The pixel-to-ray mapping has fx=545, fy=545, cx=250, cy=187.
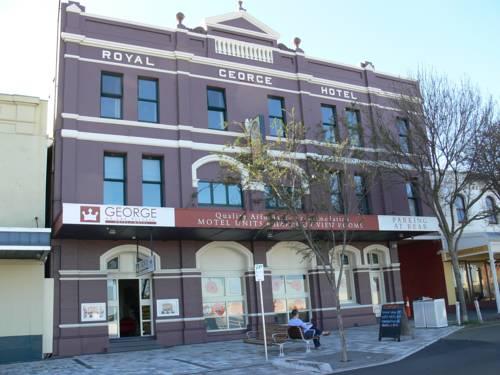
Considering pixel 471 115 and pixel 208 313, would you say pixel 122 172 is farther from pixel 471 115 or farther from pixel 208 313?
pixel 471 115

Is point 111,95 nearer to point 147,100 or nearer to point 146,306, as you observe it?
point 147,100

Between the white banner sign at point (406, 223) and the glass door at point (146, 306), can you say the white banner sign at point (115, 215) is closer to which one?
the glass door at point (146, 306)

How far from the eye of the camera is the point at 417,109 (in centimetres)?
2164

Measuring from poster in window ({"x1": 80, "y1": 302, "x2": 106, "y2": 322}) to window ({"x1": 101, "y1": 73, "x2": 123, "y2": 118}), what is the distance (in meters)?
6.83

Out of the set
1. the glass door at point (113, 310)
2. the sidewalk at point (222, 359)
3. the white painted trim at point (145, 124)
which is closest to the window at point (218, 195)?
the white painted trim at point (145, 124)

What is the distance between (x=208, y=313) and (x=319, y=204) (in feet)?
23.5

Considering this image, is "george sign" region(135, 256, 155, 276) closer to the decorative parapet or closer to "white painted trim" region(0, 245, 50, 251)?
"white painted trim" region(0, 245, 50, 251)

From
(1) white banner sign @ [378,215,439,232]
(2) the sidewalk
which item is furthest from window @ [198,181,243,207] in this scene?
(1) white banner sign @ [378,215,439,232]

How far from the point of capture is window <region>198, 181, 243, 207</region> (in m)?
20.8

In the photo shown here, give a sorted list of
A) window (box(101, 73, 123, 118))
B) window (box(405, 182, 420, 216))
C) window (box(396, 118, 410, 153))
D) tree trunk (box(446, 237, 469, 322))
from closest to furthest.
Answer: window (box(101, 73, 123, 118)) → tree trunk (box(446, 237, 469, 322)) → window (box(396, 118, 410, 153)) → window (box(405, 182, 420, 216))

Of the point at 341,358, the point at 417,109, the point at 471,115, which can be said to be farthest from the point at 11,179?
the point at 471,115

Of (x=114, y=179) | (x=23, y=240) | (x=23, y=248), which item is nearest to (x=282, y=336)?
(x=23, y=248)

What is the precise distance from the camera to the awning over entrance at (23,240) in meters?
15.3

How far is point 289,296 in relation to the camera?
22312 millimetres
